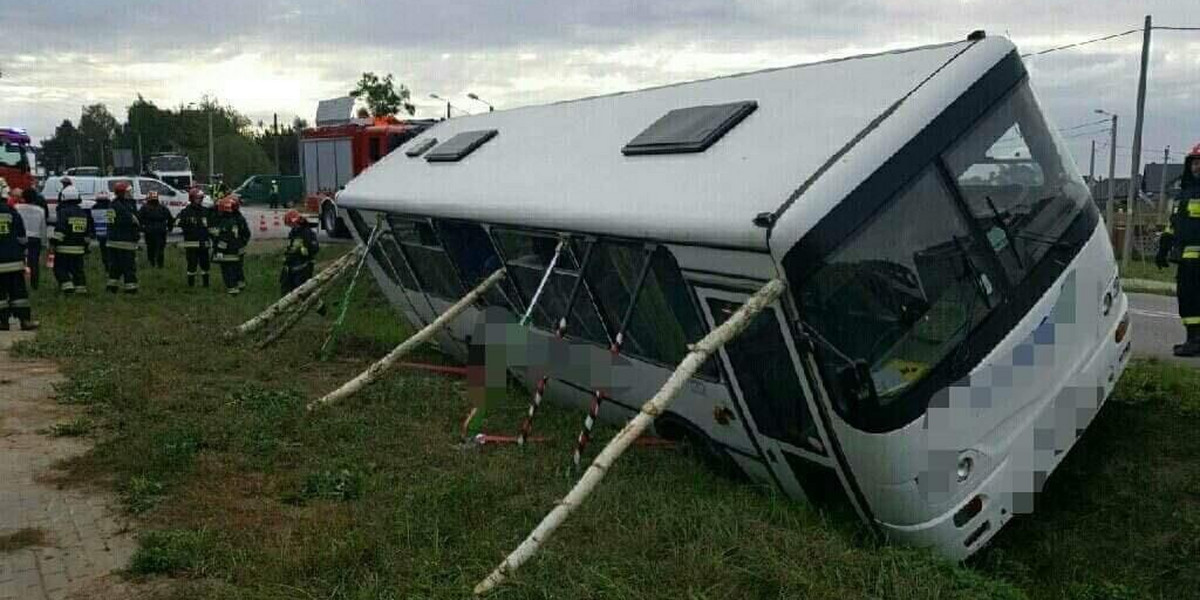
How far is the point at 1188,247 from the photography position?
803 centimetres

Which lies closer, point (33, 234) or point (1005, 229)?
point (1005, 229)

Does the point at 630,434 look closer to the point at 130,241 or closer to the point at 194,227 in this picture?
the point at 130,241

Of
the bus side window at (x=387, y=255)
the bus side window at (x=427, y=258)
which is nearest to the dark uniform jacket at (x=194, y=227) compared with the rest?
the bus side window at (x=387, y=255)

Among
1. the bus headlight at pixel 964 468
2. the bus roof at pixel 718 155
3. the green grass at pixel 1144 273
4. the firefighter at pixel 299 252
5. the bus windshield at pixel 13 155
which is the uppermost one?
the bus windshield at pixel 13 155

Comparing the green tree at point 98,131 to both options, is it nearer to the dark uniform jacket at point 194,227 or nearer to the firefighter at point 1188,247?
the dark uniform jacket at point 194,227

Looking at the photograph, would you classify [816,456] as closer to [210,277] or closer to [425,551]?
[425,551]

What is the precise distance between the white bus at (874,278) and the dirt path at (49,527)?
9.01 ft

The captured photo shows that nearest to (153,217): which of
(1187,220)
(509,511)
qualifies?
(509,511)

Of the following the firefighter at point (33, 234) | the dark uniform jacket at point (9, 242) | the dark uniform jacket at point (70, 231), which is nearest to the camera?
the dark uniform jacket at point (9, 242)

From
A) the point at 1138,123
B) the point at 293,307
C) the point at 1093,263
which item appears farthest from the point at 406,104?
the point at 1093,263

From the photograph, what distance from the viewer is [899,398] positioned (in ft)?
14.3

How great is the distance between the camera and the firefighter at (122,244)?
49.8 feet

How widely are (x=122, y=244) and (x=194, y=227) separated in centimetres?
115

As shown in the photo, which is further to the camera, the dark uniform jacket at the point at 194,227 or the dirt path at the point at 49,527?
the dark uniform jacket at the point at 194,227
